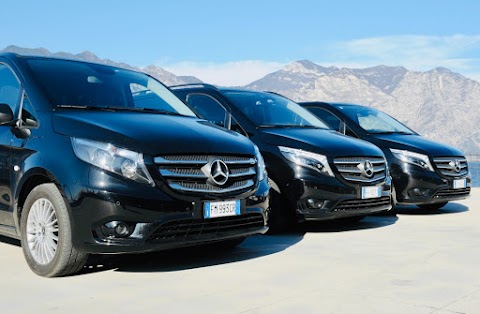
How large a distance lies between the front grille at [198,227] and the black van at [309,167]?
152cm

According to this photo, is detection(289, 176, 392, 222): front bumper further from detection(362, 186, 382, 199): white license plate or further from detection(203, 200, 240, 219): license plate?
detection(203, 200, 240, 219): license plate

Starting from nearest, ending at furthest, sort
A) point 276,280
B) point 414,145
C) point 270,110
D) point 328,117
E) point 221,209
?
point 276,280, point 221,209, point 270,110, point 414,145, point 328,117

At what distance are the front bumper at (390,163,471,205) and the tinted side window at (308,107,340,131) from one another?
118cm

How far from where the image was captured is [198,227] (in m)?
4.49

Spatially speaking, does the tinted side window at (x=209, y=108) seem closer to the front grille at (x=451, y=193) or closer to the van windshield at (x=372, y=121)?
the van windshield at (x=372, y=121)

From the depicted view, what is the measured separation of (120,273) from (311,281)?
1454 millimetres

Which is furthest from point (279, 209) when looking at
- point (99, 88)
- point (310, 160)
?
point (99, 88)

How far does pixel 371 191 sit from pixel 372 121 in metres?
2.80

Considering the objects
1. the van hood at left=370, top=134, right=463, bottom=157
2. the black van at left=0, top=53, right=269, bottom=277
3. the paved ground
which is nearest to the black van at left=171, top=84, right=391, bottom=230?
the paved ground

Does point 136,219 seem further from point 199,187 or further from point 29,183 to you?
point 29,183

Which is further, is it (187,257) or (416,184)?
(416,184)

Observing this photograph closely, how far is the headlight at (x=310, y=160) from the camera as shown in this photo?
6.35 m

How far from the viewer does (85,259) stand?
4398 mm

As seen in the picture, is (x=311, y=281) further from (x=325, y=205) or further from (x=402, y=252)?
(x=325, y=205)
